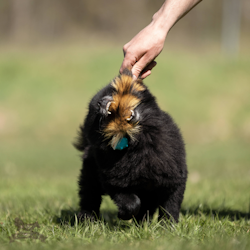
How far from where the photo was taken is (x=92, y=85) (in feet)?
47.8

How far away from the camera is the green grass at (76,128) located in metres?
2.40

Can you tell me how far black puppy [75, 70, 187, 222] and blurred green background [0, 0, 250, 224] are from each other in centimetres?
157

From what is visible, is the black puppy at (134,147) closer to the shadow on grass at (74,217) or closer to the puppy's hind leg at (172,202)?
the puppy's hind leg at (172,202)

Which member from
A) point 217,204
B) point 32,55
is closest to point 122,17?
point 32,55

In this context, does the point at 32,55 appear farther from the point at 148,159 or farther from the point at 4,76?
the point at 148,159

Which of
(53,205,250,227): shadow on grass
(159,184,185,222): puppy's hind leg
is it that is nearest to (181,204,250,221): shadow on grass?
(53,205,250,227): shadow on grass

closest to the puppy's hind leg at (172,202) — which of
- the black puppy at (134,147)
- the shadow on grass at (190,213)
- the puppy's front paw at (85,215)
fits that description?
the black puppy at (134,147)

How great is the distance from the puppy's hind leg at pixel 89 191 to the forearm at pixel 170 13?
1271 mm

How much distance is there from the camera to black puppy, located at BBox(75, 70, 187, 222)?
95.1 inches

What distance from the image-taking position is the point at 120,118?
238 centimetres

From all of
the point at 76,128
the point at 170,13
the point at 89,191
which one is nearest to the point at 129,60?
the point at 170,13

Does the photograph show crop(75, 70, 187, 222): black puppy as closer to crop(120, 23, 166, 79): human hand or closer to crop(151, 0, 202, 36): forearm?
crop(120, 23, 166, 79): human hand

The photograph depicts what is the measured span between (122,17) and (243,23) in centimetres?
716

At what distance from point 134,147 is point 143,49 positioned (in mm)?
778
